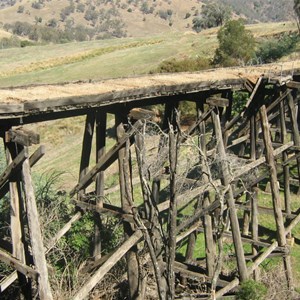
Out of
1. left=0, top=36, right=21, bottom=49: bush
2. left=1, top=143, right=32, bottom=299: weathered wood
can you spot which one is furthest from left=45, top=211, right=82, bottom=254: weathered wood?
left=0, top=36, right=21, bottom=49: bush

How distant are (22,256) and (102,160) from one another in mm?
1893

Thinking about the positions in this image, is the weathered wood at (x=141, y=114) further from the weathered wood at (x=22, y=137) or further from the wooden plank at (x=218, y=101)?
the weathered wood at (x=22, y=137)

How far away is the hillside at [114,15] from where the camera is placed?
383 ft

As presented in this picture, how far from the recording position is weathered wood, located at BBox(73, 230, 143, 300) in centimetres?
608

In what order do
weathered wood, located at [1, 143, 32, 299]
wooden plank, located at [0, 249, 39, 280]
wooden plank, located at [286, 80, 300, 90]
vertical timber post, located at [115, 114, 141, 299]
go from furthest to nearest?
wooden plank, located at [286, 80, 300, 90] < vertical timber post, located at [115, 114, 141, 299] < weathered wood, located at [1, 143, 32, 299] < wooden plank, located at [0, 249, 39, 280]

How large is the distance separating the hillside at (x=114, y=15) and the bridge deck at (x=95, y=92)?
4078 inches

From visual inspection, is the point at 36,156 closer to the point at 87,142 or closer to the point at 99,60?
the point at 87,142

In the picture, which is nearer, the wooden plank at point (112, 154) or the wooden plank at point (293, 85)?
the wooden plank at point (112, 154)

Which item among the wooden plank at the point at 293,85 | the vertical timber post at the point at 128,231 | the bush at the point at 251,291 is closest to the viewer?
the vertical timber post at the point at 128,231

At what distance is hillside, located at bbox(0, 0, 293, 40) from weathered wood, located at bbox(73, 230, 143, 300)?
4151 inches

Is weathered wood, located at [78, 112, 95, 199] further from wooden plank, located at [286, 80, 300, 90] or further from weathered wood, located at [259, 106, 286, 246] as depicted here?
wooden plank, located at [286, 80, 300, 90]

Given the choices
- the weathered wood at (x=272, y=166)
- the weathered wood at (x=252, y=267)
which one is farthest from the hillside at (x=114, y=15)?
the weathered wood at (x=252, y=267)

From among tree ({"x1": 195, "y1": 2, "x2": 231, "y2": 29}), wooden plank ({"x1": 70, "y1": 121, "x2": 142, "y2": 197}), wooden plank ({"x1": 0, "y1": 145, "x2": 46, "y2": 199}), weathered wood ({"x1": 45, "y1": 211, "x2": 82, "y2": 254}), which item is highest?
tree ({"x1": 195, "y1": 2, "x2": 231, "y2": 29})

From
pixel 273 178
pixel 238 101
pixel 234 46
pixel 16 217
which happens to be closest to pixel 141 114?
pixel 16 217
